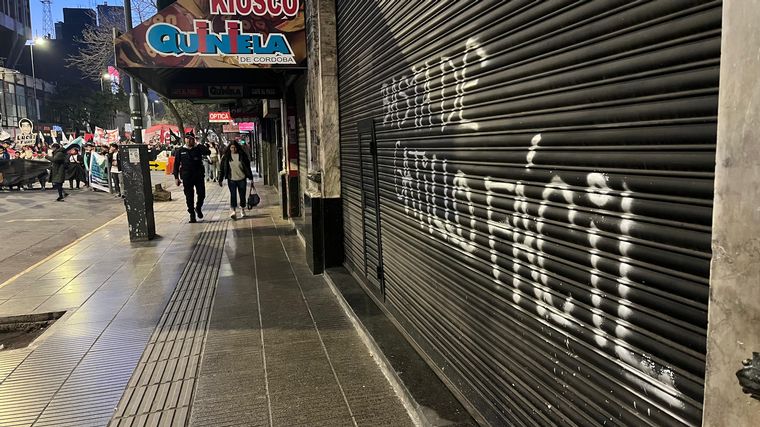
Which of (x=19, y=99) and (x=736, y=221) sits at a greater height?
(x=19, y=99)

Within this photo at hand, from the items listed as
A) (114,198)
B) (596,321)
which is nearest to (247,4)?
(596,321)

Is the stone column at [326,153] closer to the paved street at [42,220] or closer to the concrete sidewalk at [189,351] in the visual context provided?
the concrete sidewalk at [189,351]

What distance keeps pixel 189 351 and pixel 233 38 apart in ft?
16.4

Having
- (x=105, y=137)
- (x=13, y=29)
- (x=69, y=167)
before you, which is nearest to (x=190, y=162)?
(x=69, y=167)

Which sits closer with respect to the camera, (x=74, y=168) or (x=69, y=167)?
(x=69, y=167)

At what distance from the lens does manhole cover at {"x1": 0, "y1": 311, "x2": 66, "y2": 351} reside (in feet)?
17.7

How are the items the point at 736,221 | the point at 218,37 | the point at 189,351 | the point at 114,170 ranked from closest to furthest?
the point at 736,221 → the point at 189,351 → the point at 218,37 → the point at 114,170

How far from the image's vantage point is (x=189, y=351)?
4531mm

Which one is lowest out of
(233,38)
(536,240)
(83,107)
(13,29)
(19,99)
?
(536,240)

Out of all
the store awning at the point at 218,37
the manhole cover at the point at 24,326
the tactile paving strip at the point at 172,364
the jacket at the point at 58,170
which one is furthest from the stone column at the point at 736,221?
the jacket at the point at 58,170

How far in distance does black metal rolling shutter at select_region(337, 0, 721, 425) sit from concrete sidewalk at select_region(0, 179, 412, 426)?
884 millimetres

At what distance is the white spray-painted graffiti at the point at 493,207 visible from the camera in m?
1.80

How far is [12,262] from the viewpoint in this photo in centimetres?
873

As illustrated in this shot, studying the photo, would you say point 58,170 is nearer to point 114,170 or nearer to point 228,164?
point 114,170
